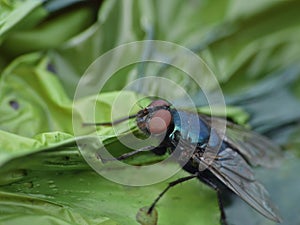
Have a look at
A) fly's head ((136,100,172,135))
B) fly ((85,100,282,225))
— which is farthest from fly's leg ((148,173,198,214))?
fly's head ((136,100,172,135))

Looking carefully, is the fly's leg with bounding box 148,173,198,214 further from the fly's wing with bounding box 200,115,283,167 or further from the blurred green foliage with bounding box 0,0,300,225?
the fly's wing with bounding box 200,115,283,167

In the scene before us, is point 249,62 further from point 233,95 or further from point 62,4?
point 62,4

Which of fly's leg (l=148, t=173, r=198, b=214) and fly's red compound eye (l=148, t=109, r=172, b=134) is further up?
fly's red compound eye (l=148, t=109, r=172, b=134)

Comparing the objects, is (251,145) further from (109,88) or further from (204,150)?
(109,88)

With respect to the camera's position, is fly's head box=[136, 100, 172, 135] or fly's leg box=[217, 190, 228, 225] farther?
fly's leg box=[217, 190, 228, 225]

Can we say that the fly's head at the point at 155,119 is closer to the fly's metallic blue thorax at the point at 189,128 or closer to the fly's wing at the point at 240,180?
the fly's metallic blue thorax at the point at 189,128

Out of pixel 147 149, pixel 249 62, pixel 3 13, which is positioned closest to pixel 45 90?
pixel 3 13
